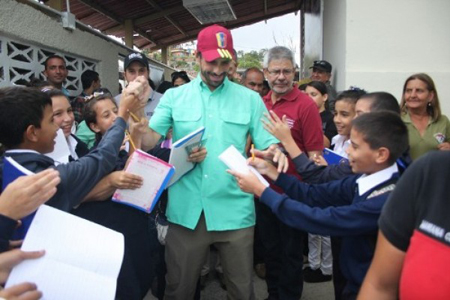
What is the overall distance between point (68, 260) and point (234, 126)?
1267 millimetres

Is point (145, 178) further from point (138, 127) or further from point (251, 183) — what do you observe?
point (251, 183)

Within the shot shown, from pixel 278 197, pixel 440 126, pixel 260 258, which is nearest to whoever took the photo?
pixel 278 197

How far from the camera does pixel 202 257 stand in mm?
2217

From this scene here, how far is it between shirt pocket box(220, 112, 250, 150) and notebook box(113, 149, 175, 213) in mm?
503

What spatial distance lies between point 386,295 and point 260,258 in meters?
2.55

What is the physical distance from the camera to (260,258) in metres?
3.60

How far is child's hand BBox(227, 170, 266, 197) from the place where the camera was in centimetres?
174

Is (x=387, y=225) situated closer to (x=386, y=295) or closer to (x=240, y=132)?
(x=386, y=295)

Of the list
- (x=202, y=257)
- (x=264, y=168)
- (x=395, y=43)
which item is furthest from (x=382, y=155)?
(x=395, y=43)

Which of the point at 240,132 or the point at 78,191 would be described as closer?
the point at 78,191

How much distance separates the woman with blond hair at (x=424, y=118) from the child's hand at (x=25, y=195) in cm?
278

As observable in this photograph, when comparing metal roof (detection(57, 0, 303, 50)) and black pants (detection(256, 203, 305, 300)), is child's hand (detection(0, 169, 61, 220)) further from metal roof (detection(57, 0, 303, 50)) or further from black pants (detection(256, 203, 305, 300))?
metal roof (detection(57, 0, 303, 50))

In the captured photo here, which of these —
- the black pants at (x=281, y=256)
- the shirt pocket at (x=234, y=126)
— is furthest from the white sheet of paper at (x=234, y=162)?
the black pants at (x=281, y=256)

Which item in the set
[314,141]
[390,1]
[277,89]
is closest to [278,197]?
[314,141]
